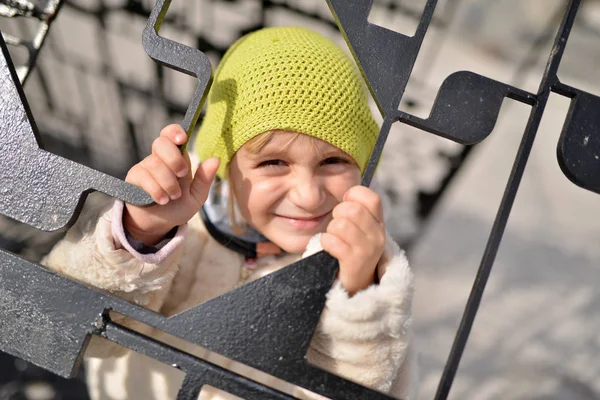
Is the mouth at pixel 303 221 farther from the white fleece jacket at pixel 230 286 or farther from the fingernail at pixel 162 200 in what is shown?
the fingernail at pixel 162 200

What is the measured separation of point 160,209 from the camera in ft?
1.74

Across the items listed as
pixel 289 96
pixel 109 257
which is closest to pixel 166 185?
pixel 109 257

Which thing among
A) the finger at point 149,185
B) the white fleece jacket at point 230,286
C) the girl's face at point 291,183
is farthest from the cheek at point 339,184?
the finger at point 149,185

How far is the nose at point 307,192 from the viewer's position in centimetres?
65

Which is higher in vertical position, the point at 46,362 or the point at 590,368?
the point at 590,368

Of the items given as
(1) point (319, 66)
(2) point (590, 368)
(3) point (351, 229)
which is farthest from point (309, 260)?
(2) point (590, 368)

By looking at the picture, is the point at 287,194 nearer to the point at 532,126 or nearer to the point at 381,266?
the point at 381,266

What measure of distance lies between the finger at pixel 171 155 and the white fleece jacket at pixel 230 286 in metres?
0.09

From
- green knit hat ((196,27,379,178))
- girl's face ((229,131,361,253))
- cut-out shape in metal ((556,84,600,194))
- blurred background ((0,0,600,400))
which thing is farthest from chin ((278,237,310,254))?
blurred background ((0,0,600,400))

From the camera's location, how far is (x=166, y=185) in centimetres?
48

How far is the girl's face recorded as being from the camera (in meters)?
0.67

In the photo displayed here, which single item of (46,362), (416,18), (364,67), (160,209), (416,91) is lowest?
(46,362)

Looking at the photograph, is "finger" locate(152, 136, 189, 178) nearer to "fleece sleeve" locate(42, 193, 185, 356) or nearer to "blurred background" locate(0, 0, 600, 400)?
"fleece sleeve" locate(42, 193, 185, 356)

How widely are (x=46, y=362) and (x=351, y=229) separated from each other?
0.81ft
